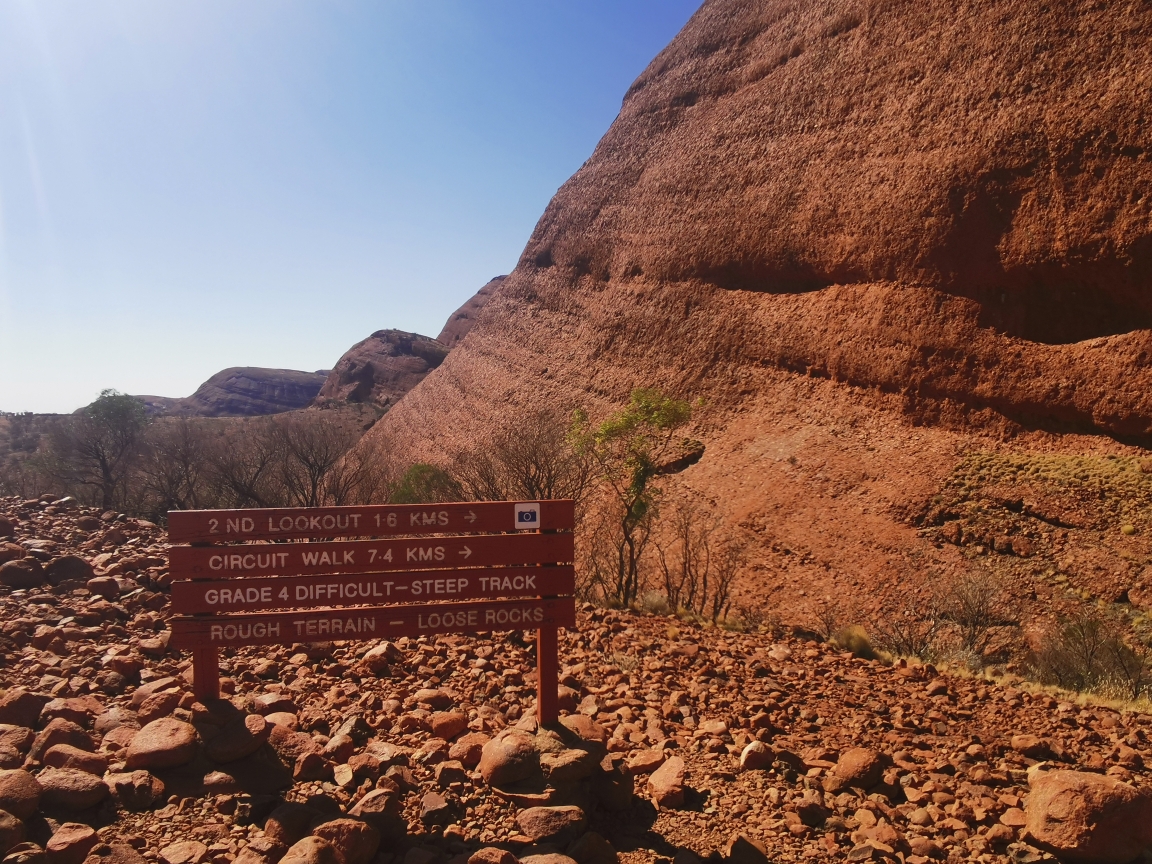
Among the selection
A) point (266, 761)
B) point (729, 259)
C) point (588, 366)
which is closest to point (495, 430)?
point (588, 366)

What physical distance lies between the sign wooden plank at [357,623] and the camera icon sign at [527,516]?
49 centimetres

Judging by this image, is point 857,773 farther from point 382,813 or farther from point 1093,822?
point 382,813

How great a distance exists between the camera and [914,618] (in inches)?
666

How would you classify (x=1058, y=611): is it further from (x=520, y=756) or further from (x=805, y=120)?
(x=805, y=120)

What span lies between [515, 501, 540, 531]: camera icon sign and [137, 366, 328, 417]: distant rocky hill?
326 ft

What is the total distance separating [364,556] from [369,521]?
224 mm

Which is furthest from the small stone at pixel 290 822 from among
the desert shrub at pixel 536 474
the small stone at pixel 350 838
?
the desert shrub at pixel 536 474

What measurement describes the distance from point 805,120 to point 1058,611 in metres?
20.8

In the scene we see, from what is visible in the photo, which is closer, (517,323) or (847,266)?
(847,266)

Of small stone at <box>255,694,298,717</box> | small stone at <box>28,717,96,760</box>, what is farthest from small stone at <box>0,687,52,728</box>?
small stone at <box>255,694,298,717</box>

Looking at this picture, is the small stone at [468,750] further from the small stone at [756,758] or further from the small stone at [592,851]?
the small stone at [756,758]

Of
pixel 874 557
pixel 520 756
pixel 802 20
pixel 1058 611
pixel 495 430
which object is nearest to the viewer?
pixel 520 756

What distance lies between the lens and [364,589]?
5039mm

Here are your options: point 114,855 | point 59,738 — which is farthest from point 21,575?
point 114,855
